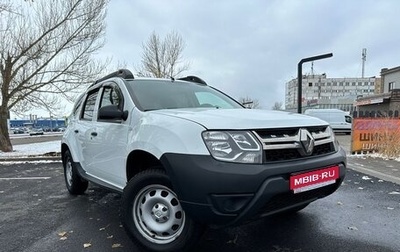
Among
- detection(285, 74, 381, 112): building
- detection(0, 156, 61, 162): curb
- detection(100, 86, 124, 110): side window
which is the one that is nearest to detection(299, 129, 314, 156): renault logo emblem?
detection(100, 86, 124, 110): side window

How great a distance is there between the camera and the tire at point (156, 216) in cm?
297

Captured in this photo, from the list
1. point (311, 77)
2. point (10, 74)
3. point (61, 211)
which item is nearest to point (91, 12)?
point (10, 74)

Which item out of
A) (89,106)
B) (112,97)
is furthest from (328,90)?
(112,97)

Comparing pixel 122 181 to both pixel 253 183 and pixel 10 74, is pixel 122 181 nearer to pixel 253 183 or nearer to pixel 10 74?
pixel 253 183

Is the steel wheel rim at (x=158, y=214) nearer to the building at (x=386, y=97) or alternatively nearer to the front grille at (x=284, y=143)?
the front grille at (x=284, y=143)

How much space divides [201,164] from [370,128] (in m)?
9.83

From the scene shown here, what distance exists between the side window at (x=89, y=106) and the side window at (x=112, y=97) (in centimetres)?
35

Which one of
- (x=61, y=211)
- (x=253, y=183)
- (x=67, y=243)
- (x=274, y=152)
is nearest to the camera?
(x=253, y=183)

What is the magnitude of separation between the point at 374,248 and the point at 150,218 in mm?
Answer: 2186

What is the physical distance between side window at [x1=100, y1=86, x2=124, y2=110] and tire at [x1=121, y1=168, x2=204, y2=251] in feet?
3.40

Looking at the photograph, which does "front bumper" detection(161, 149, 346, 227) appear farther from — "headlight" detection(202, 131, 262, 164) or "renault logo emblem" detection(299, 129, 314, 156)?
"renault logo emblem" detection(299, 129, 314, 156)

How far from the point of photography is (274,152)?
9.26 feet

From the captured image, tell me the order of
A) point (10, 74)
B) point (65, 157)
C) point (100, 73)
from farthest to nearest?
point (100, 73) → point (10, 74) → point (65, 157)

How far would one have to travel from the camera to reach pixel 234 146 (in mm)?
2713
